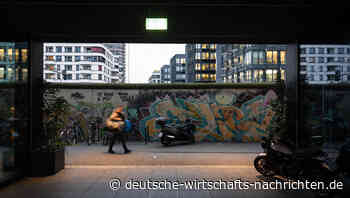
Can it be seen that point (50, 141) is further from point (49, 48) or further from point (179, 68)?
point (179, 68)

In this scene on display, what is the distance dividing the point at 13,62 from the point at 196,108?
7.42m

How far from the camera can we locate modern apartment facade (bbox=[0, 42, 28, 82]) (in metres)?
4.88

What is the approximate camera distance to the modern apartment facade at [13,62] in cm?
488

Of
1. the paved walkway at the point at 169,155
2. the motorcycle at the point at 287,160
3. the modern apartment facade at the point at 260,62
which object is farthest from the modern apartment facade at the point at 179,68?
the motorcycle at the point at 287,160

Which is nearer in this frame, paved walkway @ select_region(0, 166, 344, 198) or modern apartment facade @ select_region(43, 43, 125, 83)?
paved walkway @ select_region(0, 166, 344, 198)

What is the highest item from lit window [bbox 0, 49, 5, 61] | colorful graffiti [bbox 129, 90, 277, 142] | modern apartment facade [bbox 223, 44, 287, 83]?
modern apartment facade [bbox 223, 44, 287, 83]

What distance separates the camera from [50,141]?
19.4 feet

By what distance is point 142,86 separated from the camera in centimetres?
1091

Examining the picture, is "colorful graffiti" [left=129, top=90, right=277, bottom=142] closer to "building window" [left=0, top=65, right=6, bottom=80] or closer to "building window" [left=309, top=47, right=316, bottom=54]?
"building window" [left=309, top=47, right=316, bottom=54]

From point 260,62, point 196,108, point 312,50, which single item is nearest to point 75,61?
point 260,62

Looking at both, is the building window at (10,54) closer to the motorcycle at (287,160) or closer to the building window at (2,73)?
the building window at (2,73)

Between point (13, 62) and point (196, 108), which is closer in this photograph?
point (13, 62)

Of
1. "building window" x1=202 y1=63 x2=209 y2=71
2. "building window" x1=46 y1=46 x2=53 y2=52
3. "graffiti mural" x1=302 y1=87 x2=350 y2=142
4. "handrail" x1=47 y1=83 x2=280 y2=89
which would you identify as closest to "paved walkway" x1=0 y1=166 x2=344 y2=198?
"graffiti mural" x1=302 y1=87 x2=350 y2=142

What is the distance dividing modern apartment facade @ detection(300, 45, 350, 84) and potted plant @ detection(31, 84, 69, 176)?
19.7 feet
